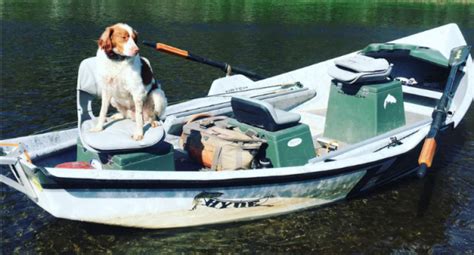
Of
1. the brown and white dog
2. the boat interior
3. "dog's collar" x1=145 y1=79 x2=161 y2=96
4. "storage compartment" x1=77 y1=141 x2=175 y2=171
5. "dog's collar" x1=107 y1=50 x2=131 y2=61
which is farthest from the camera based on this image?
the boat interior

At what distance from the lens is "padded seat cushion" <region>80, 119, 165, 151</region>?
757 centimetres

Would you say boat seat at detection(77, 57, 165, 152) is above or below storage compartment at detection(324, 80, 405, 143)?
above

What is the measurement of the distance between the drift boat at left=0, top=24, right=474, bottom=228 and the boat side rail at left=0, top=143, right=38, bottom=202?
0.06 ft

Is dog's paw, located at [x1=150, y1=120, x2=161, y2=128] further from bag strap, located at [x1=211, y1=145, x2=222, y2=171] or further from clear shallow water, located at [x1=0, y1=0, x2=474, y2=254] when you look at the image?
clear shallow water, located at [x1=0, y1=0, x2=474, y2=254]

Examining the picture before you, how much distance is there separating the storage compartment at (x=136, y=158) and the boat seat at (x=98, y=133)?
0.18 metres

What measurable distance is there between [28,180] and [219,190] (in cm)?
287

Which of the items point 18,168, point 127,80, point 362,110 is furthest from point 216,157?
point 362,110

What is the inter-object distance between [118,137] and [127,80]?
88 centimetres

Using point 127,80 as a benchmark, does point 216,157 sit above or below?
below

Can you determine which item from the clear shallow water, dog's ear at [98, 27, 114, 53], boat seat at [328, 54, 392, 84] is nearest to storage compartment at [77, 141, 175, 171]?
the clear shallow water

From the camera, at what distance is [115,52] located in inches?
288

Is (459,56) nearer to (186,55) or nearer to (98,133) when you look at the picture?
(186,55)

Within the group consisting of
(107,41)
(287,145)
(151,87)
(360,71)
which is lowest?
(287,145)

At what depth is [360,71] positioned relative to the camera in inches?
405
